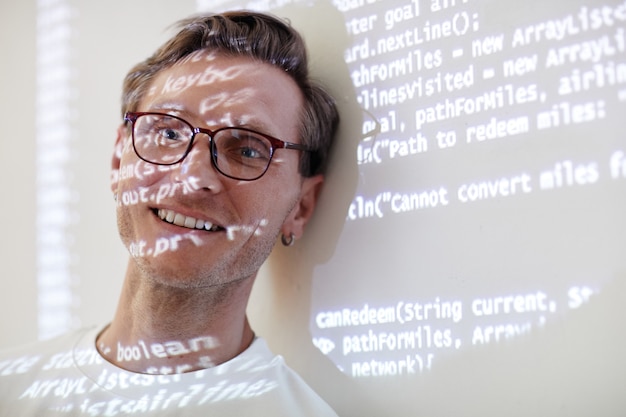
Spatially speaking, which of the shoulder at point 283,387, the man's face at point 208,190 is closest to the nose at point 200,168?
the man's face at point 208,190

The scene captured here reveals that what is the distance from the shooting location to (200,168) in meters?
1.29

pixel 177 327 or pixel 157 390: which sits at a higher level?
pixel 177 327

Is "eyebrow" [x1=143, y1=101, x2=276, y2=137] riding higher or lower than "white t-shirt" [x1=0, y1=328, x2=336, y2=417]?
higher

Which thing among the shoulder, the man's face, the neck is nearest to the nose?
the man's face

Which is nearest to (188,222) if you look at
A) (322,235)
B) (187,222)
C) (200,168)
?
(187,222)

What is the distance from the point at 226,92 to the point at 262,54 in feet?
0.45

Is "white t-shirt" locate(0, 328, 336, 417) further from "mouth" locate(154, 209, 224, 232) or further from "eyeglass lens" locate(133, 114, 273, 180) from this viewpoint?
"eyeglass lens" locate(133, 114, 273, 180)

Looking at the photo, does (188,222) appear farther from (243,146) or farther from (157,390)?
(157,390)

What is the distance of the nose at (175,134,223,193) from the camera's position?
1.28 metres

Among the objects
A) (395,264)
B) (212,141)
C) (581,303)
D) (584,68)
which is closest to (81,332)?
(212,141)

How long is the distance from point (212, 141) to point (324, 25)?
17.4 inches

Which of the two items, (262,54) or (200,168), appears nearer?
(200,168)

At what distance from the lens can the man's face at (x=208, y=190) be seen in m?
1.29

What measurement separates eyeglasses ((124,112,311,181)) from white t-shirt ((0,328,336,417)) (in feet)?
1.20
